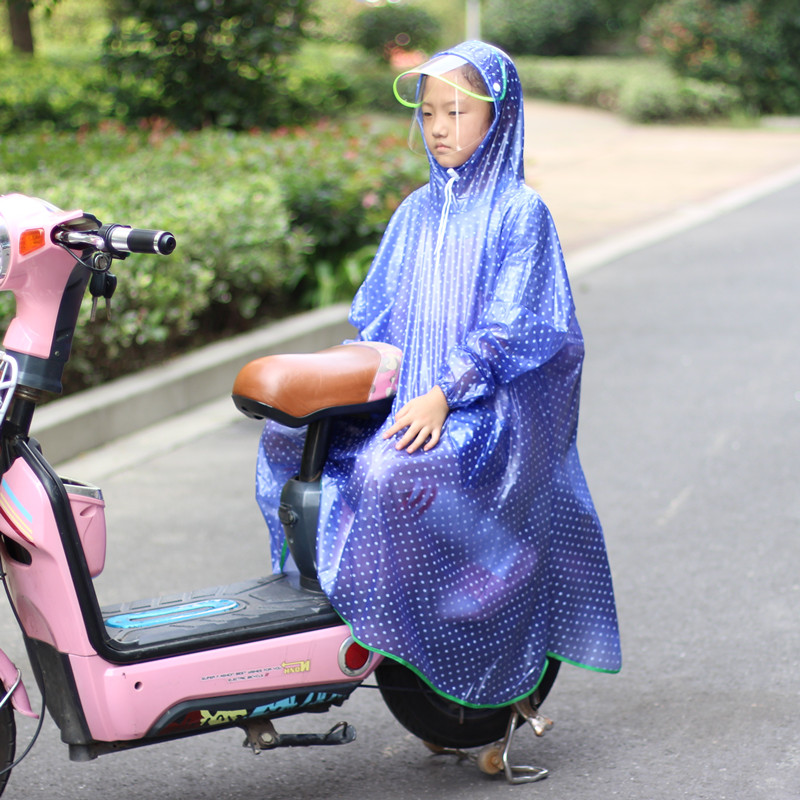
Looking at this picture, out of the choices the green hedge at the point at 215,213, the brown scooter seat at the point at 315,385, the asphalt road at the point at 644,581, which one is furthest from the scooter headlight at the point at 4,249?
the green hedge at the point at 215,213

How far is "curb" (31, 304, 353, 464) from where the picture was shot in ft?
18.1

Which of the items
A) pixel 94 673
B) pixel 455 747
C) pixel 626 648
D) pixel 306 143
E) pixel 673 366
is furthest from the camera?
pixel 306 143

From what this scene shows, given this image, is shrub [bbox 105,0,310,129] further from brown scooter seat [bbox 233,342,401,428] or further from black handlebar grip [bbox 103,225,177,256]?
black handlebar grip [bbox 103,225,177,256]

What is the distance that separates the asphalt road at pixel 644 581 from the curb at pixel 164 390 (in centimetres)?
32

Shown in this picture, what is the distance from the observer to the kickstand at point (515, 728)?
294 centimetres

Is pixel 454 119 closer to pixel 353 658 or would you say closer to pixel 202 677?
pixel 353 658

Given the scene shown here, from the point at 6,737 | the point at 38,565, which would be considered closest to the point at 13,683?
the point at 6,737

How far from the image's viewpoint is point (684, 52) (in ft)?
72.2

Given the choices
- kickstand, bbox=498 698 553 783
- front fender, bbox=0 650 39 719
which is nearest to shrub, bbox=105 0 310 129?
kickstand, bbox=498 698 553 783

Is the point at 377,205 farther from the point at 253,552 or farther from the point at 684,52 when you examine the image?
the point at 684,52

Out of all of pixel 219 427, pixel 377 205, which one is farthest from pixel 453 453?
pixel 377 205

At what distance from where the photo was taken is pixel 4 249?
235 cm

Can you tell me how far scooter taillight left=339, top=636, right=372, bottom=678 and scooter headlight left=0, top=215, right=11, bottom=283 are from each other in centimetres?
104

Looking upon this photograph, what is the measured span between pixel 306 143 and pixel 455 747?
6.60 meters
